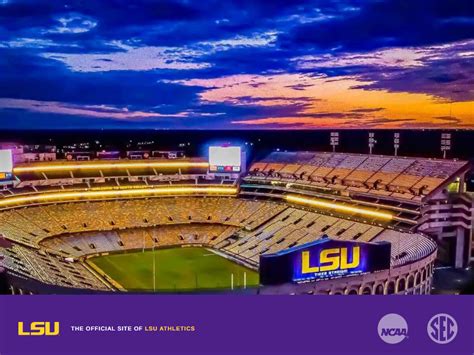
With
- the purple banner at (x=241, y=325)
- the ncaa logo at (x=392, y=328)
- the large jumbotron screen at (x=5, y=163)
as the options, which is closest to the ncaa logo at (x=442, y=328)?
the purple banner at (x=241, y=325)

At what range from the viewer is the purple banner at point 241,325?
4.39 metres

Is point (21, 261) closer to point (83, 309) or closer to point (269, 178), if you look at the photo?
point (83, 309)

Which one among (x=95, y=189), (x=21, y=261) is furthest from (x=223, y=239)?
(x=21, y=261)

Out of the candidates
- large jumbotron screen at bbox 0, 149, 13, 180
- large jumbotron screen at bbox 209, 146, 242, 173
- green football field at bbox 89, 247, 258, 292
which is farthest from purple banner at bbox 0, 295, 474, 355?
large jumbotron screen at bbox 209, 146, 242, 173

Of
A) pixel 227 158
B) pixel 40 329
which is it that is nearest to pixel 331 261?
pixel 40 329

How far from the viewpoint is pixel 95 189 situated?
645 inches

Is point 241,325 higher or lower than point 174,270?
higher

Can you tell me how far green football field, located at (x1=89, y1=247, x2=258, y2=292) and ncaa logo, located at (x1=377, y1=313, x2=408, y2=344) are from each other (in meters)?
5.97

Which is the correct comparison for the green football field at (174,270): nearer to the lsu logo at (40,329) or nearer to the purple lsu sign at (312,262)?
the purple lsu sign at (312,262)

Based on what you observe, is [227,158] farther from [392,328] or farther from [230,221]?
[392,328]

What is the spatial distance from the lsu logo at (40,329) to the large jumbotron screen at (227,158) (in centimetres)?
1297

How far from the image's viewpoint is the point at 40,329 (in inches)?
173

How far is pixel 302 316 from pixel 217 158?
1297cm

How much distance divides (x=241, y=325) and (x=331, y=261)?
3.04 metres
